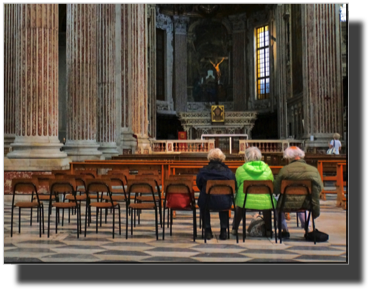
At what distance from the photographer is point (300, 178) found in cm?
571

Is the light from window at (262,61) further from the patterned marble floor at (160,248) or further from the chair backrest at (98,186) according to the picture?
the chair backrest at (98,186)

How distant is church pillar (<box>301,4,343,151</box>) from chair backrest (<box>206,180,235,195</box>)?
49.7ft

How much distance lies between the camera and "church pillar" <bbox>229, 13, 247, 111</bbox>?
1307 inches

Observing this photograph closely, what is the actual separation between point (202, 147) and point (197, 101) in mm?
11765

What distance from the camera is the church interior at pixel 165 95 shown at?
6227mm

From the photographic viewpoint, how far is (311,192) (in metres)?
5.57

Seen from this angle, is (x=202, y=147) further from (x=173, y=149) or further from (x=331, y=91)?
(x=331, y=91)

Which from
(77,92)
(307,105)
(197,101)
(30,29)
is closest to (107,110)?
(77,92)

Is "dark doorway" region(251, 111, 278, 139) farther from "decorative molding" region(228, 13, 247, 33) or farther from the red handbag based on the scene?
the red handbag

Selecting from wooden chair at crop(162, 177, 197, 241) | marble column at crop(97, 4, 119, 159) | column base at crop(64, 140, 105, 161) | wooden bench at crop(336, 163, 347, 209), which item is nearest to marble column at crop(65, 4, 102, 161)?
column base at crop(64, 140, 105, 161)

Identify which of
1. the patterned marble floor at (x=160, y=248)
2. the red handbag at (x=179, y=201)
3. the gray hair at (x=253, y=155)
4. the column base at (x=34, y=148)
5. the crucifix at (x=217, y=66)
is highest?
the crucifix at (x=217, y=66)

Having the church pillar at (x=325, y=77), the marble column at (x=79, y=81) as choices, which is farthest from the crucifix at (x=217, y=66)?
the marble column at (x=79, y=81)

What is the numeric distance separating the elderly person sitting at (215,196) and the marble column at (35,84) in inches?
185

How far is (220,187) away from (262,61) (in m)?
27.9
